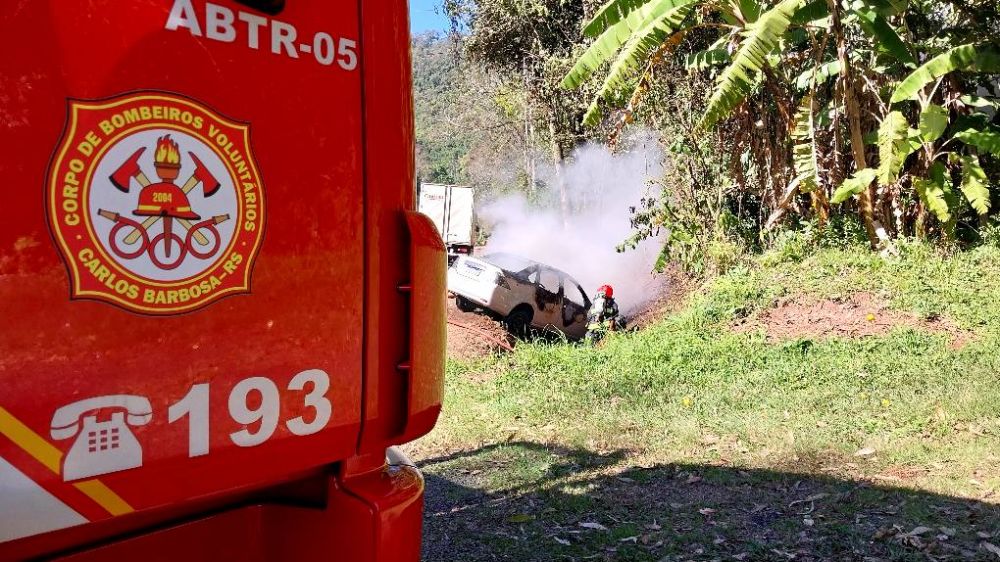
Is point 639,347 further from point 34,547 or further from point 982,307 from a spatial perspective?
point 34,547

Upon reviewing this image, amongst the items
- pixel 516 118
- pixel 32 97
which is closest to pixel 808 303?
pixel 32 97

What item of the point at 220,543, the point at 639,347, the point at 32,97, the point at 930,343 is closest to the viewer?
the point at 32,97

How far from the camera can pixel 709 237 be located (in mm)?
13094

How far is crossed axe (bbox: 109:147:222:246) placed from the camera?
1.71 metres

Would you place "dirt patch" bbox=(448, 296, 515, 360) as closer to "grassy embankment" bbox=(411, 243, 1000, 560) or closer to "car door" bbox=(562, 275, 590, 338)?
"grassy embankment" bbox=(411, 243, 1000, 560)

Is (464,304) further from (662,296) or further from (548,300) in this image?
(662,296)

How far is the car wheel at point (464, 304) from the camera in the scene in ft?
50.8

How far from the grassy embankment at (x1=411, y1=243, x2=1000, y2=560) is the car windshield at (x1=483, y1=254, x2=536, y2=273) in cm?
530

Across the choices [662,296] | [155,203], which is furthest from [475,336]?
[155,203]

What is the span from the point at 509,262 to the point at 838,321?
303 inches

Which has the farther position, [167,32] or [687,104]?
[687,104]

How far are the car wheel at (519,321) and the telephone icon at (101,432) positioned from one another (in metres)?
13.5

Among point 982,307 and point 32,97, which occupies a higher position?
point 32,97

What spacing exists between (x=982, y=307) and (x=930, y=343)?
114 cm
